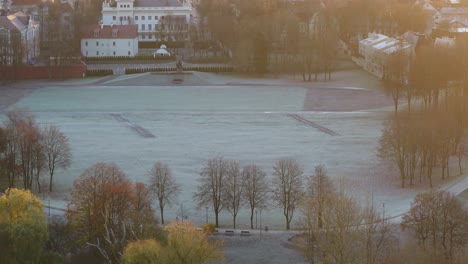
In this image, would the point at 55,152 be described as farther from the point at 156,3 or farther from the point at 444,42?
the point at 156,3

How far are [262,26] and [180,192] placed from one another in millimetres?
32165

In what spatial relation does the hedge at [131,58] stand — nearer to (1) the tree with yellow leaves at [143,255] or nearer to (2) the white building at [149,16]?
(2) the white building at [149,16]

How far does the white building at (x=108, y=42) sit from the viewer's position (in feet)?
188

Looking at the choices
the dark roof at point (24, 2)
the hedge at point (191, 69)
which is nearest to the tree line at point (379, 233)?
the hedge at point (191, 69)

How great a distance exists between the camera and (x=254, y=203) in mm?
22547

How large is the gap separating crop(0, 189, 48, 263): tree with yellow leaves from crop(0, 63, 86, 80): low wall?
3045cm

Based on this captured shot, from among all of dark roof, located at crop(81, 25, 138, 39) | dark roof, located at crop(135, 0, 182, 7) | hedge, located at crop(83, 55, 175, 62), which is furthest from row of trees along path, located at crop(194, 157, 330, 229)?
dark roof, located at crop(135, 0, 182, 7)

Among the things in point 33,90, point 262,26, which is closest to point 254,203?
point 33,90

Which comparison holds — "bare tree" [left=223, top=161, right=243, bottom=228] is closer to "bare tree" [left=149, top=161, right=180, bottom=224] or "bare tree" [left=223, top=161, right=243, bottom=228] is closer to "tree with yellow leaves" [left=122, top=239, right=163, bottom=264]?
"bare tree" [left=149, top=161, right=180, bottom=224]

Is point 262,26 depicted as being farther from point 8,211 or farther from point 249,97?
point 8,211

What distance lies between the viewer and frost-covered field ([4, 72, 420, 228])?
1057 inches

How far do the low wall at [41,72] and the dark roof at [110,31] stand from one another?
6.75 m

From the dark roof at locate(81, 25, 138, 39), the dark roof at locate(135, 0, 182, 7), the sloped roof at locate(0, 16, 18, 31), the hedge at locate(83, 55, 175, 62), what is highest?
the dark roof at locate(135, 0, 182, 7)

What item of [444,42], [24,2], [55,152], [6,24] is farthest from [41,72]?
[55,152]
